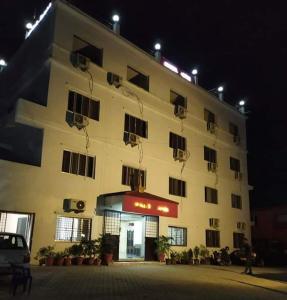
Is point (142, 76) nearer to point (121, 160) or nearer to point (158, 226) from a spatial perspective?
point (121, 160)

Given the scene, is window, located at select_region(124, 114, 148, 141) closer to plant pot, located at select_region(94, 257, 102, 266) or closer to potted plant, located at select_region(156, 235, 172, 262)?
potted plant, located at select_region(156, 235, 172, 262)

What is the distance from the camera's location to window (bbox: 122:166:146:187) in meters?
20.5

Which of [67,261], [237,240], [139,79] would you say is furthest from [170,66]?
[67,261]

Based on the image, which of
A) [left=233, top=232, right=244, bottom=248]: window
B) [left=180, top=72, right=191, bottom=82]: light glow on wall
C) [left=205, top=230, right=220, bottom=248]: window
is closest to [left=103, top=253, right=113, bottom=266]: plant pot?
[left=205, top=230, right=220, bottom=248]: window

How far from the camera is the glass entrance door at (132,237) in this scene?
20.8 metres

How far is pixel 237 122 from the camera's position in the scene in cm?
3130

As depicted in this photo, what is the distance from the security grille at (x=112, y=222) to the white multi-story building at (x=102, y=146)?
0.21 ft

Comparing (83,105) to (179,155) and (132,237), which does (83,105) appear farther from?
(132,237)

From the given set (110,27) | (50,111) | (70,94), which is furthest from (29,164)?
(110,27)

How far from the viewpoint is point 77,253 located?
17.1 meters

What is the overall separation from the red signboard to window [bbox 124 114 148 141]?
4.50 meters

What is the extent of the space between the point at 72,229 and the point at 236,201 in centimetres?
1601

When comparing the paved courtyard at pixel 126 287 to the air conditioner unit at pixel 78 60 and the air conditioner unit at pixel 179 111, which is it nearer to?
the air conditioner unit at pixel 78 60

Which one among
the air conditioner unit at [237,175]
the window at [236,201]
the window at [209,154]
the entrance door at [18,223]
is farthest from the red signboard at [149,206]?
the air conditioner unit at [237,175]
